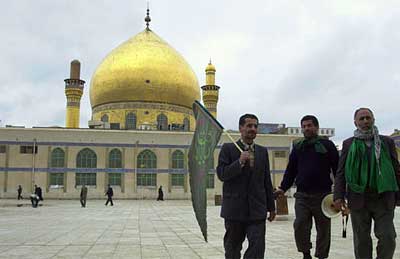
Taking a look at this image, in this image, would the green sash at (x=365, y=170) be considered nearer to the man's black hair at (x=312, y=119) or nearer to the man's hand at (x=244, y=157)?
the man's black hair at (x=312, y=119)

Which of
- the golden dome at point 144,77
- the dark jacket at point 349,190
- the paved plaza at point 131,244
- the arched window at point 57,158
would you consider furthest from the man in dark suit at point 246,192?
the golden dome at point 144,77

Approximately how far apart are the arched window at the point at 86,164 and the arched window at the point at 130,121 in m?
5.40

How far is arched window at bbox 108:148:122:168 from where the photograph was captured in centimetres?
3447

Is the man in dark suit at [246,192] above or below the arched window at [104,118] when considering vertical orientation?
below

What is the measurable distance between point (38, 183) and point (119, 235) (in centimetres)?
2555

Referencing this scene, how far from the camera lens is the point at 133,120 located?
39.2m

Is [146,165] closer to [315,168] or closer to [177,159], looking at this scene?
[177,159]

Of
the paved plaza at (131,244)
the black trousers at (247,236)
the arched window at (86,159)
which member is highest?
the arched window at (86,159)

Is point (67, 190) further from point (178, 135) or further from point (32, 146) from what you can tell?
point (178, 135)

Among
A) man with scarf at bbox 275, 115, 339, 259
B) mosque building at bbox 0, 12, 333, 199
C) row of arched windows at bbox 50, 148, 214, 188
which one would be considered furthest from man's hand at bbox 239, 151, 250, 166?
row of arched windows at bbox 50, 148, 214, 188

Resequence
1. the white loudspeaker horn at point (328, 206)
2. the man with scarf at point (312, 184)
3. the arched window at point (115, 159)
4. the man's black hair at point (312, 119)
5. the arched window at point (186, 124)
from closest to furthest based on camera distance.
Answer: the white loudspeaker horn at point (328, 206) → the man with scarf at point (312, 184) → the man's black hair at point (312, 119) → the arched window at point (115, 159) → the arched window at point (186, 124)

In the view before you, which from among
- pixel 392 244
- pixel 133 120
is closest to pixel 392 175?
pixel 392 244

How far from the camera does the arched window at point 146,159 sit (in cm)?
3475

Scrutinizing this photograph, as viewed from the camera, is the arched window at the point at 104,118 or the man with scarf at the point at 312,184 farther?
the arched window at the point at 104,118
